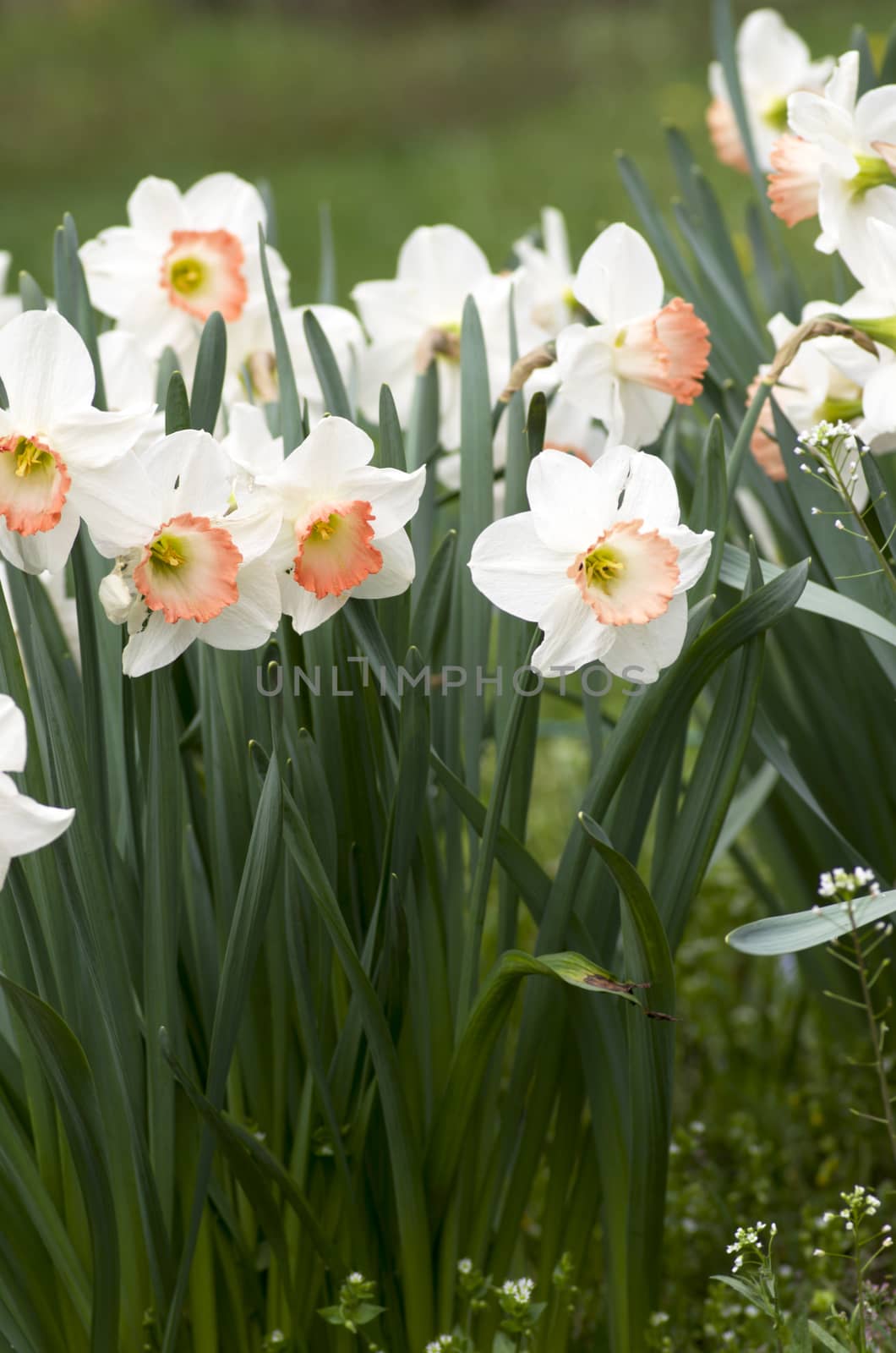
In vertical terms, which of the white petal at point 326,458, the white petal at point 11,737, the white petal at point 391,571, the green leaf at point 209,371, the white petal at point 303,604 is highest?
the green leaf at point 209,371

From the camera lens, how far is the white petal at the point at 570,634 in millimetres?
909

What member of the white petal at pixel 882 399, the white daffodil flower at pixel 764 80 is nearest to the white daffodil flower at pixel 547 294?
the white daffodil flower at pixel 764 80

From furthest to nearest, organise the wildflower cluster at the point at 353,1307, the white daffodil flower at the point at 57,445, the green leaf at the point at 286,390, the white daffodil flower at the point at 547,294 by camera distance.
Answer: the white daffodil flower at the point at 547,294
the green leaf at the point at 286,390
the wildflower cluster at the point at 353,1307
the white daffodil flower at the point at 57,445

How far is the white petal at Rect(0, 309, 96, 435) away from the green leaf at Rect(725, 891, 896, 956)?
560 mm

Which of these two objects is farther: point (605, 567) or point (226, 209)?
point (226, 209)

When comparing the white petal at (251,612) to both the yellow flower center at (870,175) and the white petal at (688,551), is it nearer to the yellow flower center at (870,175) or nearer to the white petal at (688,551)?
the white petal at (688,551)

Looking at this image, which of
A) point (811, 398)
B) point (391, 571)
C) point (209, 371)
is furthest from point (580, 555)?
point (811, 398)

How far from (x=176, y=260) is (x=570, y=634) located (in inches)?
28.8

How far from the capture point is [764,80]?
1783mm

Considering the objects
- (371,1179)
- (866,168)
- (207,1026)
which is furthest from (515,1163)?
(866,168)

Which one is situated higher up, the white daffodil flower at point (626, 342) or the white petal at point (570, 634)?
the white daffodil flower at point (626, 342)

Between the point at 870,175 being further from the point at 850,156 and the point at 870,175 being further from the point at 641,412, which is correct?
the point at 641,412

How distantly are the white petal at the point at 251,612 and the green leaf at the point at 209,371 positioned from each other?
0.63ft

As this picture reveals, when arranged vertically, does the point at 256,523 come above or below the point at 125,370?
below
